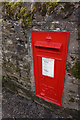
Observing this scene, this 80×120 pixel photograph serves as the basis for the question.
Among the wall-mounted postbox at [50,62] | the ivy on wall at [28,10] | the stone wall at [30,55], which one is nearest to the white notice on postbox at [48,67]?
the wall-mounted postbox at [50,62]

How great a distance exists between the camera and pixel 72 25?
1.55 metres

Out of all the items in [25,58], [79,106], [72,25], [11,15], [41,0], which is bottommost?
[79,106]

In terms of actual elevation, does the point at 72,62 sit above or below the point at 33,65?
above

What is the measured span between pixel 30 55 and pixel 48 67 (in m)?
0.54

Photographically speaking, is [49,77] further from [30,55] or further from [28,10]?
[28,10]

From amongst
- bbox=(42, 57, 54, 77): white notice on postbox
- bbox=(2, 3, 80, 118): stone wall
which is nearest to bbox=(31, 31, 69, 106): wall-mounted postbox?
bbox=(42, 57, 54, 77): white notice on postbox

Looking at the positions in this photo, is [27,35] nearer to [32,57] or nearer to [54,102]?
[32,57]

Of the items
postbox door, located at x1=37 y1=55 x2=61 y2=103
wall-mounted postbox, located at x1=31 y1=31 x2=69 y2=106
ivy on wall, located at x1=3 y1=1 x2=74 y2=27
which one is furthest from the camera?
postbox door, located at x1=37 y1=55 x2=61 y2=103

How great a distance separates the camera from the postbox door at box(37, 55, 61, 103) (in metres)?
1.92

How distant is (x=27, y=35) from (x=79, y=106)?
6.26 feet

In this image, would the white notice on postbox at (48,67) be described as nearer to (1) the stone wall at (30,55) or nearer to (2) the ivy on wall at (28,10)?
(1) the stone wall at (30,55)

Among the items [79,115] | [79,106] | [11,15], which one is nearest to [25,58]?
[11,15]

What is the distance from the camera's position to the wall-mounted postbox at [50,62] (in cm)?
170

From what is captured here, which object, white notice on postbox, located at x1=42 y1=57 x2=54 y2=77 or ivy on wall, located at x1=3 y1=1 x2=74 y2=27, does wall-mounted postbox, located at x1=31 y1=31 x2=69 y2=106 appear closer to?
white notice on postbox, located at x1=42 y1=57 x2=54 y2=77
